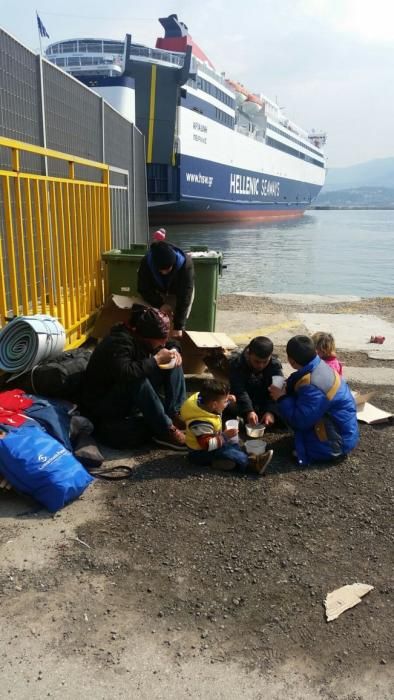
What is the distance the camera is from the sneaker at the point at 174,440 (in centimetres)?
405

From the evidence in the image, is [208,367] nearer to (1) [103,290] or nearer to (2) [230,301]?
(1) [103,290]

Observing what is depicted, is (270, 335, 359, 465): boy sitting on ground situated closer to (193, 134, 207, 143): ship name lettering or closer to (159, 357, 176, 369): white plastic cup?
(159, 357, 176, 369): white plastic cup

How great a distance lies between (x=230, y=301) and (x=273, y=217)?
56.0 metres

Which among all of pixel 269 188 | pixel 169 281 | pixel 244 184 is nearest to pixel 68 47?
pixel 244 184

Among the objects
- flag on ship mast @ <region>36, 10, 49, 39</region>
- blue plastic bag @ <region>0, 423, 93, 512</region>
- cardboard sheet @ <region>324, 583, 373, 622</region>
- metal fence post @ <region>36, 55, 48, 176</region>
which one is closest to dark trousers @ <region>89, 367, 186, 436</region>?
blue plastic bag @ <region>0, 423, 93, 512</region>

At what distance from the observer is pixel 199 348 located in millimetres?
5234

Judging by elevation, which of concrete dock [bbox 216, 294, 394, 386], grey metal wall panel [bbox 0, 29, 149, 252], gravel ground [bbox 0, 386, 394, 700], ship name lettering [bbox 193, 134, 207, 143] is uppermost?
ship name lettering [bbox 193, 134, 207, 143]

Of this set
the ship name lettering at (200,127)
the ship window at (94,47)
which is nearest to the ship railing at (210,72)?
the ship name lettering at (200,127)

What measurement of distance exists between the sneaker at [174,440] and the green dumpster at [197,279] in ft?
8.51

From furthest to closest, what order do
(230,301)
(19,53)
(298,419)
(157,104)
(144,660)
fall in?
(157,104) → (230,301) → (19,53) → (298,419) → (144,660)

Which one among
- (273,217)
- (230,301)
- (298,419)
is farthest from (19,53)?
(273,217)

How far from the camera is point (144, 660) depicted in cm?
216

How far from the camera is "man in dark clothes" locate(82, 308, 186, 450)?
393 centimetres

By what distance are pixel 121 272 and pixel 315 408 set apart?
3478 millimetres
